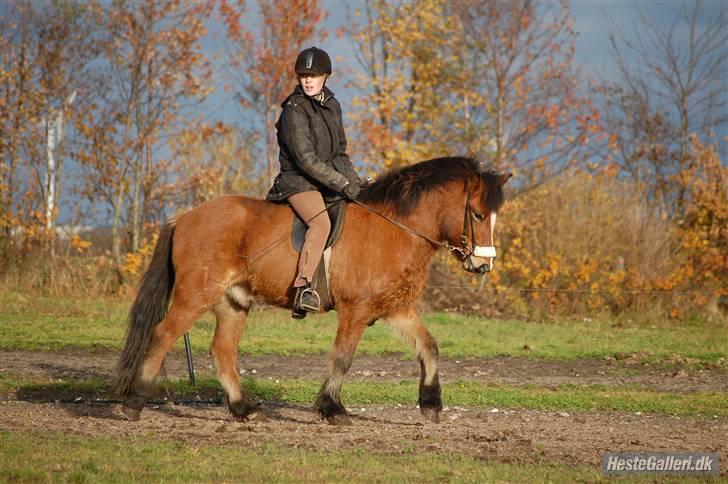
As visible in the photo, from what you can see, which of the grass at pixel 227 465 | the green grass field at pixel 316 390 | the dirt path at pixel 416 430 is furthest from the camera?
the dirt path at pixel 416 430

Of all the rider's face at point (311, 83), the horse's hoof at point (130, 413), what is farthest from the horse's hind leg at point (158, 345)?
the rider's face at point (311, 83)

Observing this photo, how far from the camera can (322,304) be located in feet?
28.7

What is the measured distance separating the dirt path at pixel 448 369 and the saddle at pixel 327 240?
11.4ft

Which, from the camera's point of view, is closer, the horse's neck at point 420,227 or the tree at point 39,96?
the horse's neck at point 420,227

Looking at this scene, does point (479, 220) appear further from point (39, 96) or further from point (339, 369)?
point (39, 96)

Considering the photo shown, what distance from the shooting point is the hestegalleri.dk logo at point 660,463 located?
695cm

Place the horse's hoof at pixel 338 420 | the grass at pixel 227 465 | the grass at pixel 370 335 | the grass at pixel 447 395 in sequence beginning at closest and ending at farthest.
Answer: the grass at pixel 227 465, the horse's hoof at pixel 338 420, the grass at pixel 447 395, the grass at pixel 370 335

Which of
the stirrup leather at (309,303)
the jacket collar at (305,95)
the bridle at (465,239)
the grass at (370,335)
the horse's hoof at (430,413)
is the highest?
the jacket collar at (305,95)

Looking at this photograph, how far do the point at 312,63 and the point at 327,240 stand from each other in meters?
1.63

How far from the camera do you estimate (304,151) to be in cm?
866

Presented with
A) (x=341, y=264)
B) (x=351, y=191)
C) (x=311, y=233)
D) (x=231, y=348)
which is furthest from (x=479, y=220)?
(x=231, y=348)

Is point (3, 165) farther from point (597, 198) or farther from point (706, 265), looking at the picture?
point (706, 265)

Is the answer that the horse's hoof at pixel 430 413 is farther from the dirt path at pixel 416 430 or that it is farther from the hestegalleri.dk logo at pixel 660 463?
the hestegalleri.dk logo at pixel 660 463

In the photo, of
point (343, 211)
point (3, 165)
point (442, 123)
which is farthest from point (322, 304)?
point (442, 123)
